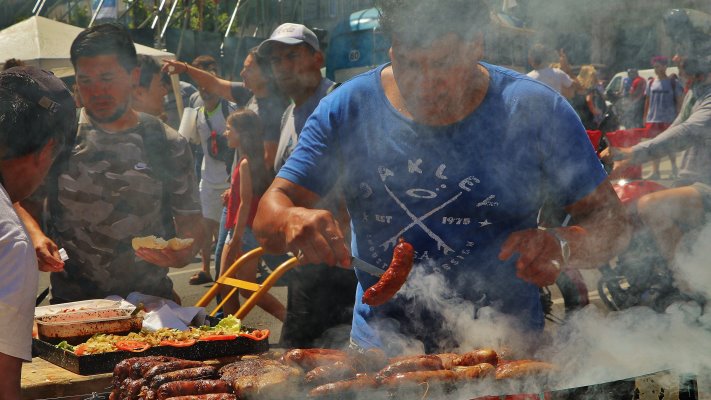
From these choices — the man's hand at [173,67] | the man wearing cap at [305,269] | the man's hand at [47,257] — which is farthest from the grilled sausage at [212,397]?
the man's hand at [173,67]

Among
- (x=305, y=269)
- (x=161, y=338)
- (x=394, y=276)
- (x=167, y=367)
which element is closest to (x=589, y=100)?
(x=305, y=269)

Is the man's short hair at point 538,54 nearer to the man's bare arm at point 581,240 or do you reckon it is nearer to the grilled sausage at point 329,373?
the man's bare arm at point 581,240

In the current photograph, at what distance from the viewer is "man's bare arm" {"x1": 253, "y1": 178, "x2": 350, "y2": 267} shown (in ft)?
8.75

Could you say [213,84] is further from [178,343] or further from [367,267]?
[367,267]

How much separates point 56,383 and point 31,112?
4.64 ft

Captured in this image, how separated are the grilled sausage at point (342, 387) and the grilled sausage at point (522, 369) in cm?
45

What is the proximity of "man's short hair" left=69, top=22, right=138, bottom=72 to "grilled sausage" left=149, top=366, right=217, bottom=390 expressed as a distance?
1981 mm

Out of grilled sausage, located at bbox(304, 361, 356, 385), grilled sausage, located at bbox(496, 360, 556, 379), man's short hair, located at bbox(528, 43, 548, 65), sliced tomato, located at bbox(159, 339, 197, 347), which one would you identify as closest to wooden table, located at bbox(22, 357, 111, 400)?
sliced tomato, located at bbox(159, 339, 197, 347)

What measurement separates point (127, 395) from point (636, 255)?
16.0 ft

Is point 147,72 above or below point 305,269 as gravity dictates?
above

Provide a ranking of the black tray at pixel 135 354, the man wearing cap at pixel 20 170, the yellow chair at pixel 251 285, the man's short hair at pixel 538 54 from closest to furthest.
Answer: the man wearing cap at pixel 20 170
the black tray at pixel 135 354
the yellow chair at pixel 251 285
the man's short hair at pixel 538 54

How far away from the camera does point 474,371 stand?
2.77 meters

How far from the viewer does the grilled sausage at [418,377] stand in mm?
2645

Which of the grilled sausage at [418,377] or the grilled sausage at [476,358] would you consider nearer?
the grilled sausage at [418,377]
